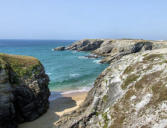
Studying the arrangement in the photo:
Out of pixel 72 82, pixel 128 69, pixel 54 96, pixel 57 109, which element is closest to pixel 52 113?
pixel 57 109

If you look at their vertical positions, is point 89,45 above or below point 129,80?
above

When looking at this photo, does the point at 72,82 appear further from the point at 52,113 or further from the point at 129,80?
the point at 129,80

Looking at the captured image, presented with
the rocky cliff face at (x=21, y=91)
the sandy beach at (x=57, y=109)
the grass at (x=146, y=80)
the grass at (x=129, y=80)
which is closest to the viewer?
the grass at (x=146, y=80)

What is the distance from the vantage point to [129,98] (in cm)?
1215

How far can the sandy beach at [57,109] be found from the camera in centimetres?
2270

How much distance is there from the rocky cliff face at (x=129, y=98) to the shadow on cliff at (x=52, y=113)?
938cm

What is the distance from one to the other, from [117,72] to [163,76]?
14.5 ft

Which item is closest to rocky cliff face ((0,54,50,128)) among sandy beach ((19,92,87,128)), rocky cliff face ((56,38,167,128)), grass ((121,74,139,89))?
sandy beach ((19,92,87,128))

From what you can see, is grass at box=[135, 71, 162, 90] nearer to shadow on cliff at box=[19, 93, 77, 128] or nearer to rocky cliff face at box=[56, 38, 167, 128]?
rocky cliff face at box=[56, 38, 167, 128]

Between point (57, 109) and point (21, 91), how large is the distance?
6.92 metres

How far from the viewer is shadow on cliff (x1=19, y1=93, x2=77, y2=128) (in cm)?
2256

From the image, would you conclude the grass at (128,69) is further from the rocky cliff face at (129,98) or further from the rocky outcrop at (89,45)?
the rocky outcrop at (89,45)

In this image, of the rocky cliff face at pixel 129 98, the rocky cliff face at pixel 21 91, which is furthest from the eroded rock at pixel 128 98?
the rocky cliff face at pixel 21 91

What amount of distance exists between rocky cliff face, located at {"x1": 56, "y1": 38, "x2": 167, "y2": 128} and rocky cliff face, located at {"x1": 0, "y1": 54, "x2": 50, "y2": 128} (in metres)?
10.2
